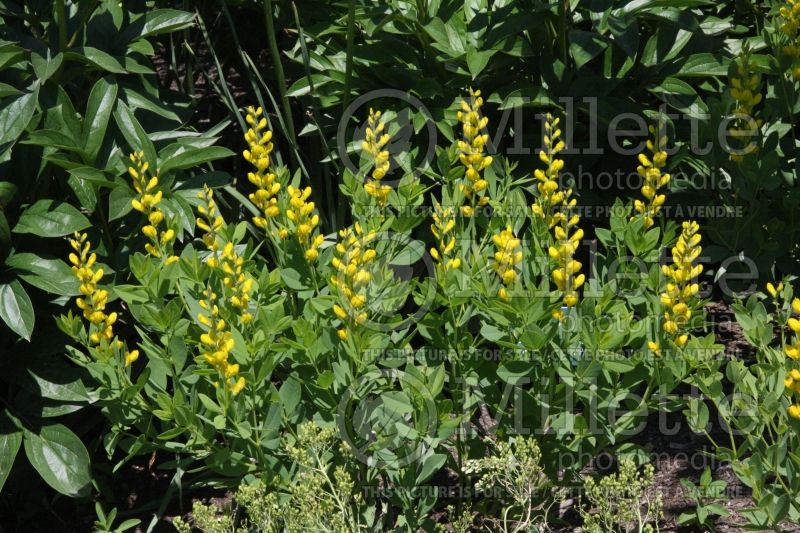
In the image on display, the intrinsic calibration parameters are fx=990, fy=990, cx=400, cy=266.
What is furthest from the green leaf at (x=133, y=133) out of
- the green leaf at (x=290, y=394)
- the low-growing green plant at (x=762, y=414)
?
the low-growing green plant at (x=762, y=414)

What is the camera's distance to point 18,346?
2.88 m

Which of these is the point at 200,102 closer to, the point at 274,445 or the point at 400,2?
the point at 400,2

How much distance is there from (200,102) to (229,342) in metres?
2.22

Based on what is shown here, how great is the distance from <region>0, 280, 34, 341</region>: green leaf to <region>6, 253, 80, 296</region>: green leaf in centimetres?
4

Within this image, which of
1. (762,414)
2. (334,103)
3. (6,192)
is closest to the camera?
(762,414)

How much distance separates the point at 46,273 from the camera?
264 centimetres

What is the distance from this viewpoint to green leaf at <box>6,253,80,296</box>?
2607 millimetres

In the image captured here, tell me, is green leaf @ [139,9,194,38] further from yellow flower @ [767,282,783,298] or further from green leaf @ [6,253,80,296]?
yellow flower @ [767,282,783,298]

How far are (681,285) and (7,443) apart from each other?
1.84 metres

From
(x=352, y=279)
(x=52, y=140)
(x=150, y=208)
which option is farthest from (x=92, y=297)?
(x=352, y=279)

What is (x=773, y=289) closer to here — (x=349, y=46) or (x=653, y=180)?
(x=653, y=180)

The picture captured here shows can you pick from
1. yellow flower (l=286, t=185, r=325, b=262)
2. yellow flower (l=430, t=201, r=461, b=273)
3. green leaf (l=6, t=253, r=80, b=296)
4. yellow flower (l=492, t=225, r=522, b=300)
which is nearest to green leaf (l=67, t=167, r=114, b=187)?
green leaf (l=6, t=253, r=80, b=296)

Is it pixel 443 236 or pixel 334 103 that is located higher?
pixel 334 103

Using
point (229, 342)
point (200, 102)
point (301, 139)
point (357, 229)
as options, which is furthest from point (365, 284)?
point (200, 102)
